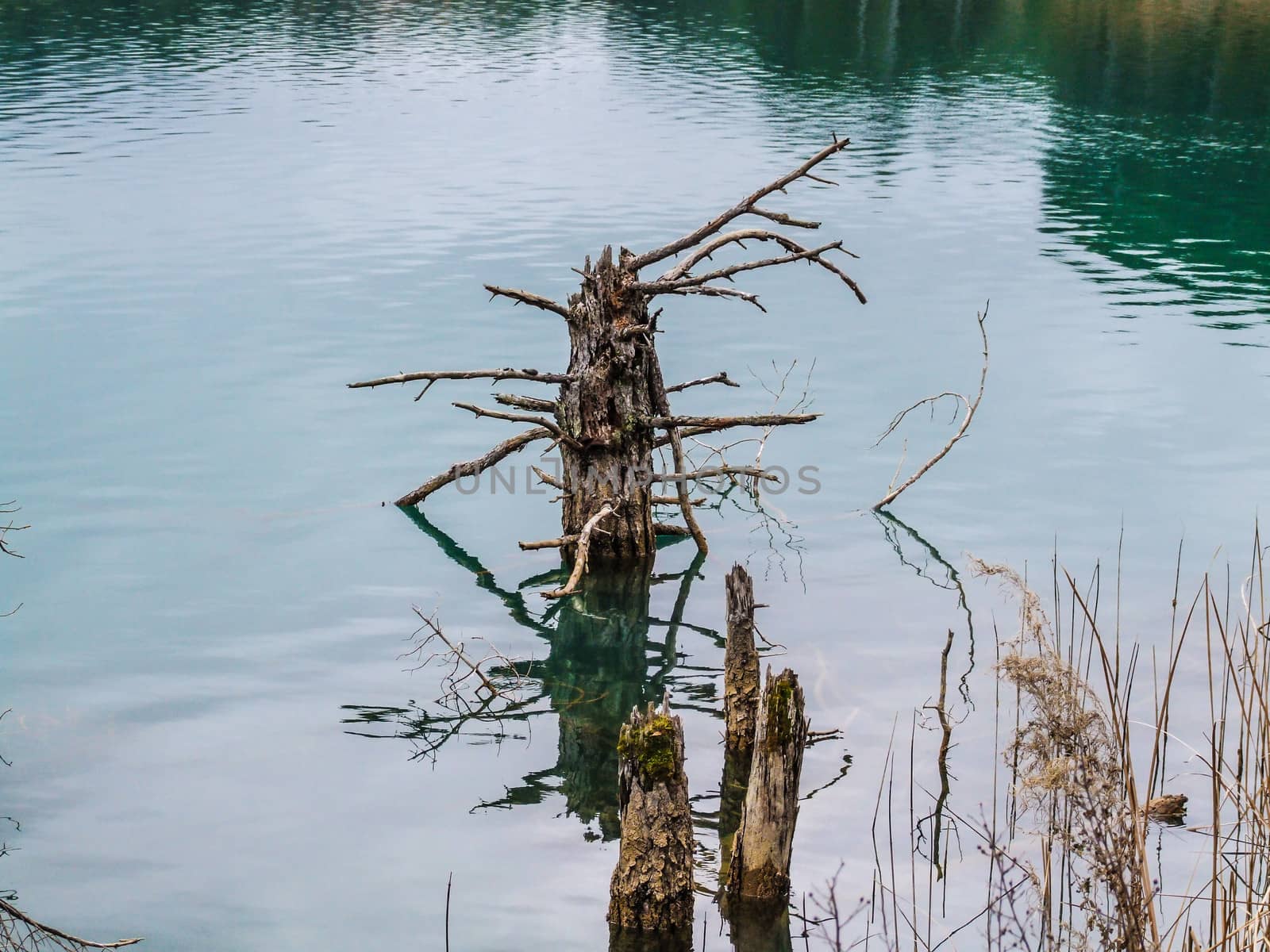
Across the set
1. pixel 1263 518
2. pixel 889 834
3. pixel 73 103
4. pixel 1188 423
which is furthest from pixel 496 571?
pixel 73 103

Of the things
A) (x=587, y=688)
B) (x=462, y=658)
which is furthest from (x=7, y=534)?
(x=462, y=658)

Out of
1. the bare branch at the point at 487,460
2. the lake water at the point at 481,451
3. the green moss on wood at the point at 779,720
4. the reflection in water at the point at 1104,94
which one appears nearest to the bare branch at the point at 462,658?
the lake water at the point at 481,451

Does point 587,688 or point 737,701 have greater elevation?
point 737,701

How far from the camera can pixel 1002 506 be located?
19.0m

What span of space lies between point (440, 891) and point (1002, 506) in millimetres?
11077

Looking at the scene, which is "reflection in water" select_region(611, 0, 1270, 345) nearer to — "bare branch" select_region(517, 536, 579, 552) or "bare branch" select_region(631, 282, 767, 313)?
"bare branch" select_region(631, 282, 767, 313)

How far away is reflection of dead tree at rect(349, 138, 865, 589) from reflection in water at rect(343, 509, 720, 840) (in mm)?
1021

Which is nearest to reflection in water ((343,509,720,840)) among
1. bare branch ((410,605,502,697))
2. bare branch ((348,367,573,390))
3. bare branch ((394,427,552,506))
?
bare branch ((410,605,502,697))

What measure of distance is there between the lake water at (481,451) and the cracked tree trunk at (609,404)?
1363 mm

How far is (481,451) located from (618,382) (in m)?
8.43

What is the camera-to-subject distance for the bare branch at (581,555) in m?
11.6

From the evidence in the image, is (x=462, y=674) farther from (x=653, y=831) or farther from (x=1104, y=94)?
(x=1104, y=94)

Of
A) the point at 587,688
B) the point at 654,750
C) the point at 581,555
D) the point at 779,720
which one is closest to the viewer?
the point at 654,750

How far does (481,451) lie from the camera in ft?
70.9
